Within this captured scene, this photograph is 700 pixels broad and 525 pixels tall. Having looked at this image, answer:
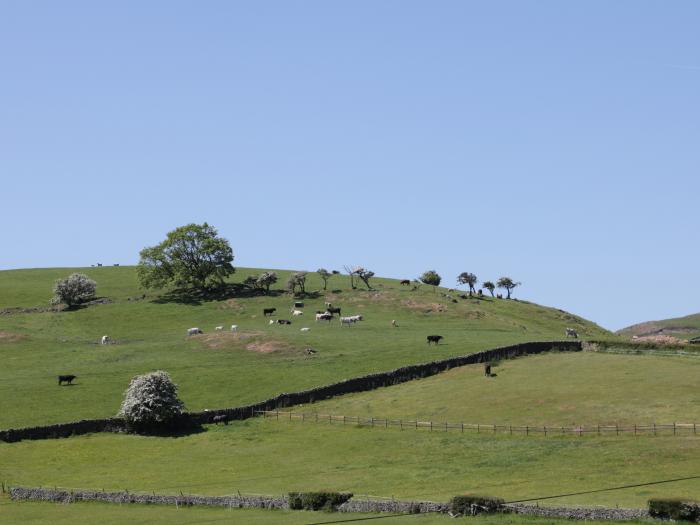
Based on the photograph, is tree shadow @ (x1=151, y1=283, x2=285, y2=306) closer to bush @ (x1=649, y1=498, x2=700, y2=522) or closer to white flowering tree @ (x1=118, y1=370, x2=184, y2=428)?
white flowering tree @ (x1=118, y1=370, x2=184, y2=428)

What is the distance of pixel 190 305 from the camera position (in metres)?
154

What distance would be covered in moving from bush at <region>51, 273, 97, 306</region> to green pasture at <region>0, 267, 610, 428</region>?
3.24 meters

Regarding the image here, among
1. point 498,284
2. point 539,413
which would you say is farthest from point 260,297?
point 539,413

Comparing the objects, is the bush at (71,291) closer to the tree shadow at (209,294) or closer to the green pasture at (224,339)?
the green pasture at (224,339)

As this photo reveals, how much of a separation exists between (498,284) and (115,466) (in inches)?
4086

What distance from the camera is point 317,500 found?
5716 cm

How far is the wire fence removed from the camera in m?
71.4

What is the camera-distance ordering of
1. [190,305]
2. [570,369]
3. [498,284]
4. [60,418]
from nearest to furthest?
[60,418]
[570,369]
[190,305]
[498,284]

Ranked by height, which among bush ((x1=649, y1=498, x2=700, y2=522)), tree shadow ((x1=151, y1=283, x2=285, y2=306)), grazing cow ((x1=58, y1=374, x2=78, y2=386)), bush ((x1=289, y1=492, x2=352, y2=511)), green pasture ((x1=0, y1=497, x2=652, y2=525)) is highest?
tree shadow ((x1=151, y1=283, x2=285, y2=306))

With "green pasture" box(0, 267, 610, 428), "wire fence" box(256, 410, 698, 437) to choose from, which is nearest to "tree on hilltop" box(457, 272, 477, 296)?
"green pasture" box(0, 267, 610, 428)

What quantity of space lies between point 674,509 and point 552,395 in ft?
127

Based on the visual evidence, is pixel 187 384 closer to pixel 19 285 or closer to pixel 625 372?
pixel 625 372

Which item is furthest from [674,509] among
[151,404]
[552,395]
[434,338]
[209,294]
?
[209,294]

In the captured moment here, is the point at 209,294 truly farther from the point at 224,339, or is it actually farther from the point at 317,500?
the point at 317,500
